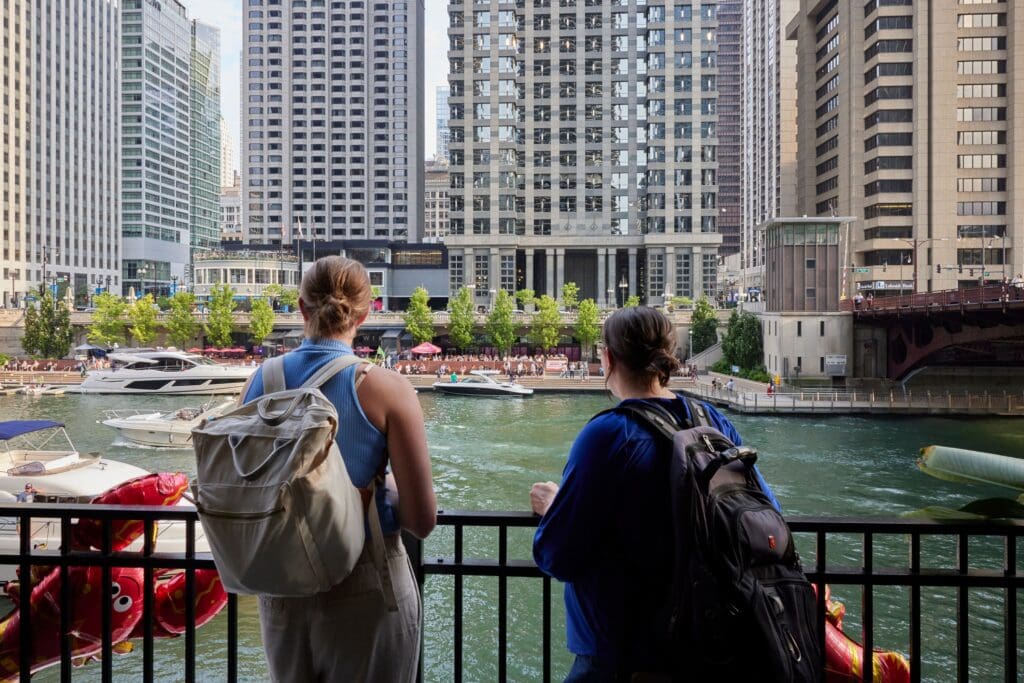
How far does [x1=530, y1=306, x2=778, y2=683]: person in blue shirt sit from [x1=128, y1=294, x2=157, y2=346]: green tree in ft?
258

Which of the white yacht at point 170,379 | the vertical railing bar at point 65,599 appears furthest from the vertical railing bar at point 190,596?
the white yacht at point 170,379

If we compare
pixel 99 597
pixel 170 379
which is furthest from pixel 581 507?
pixel 170 379

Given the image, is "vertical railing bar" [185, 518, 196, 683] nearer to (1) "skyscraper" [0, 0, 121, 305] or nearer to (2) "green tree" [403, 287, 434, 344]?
(2) "green tree" [403, 287, 434, 344]

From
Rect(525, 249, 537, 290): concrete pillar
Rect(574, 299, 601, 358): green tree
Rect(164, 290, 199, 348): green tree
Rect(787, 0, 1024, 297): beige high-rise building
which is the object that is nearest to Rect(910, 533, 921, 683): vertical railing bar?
Rect(574, 299, 601, 358): green tree

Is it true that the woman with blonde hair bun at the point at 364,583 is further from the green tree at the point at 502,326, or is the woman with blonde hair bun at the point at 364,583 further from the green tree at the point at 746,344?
the green tree at the point at 502,326

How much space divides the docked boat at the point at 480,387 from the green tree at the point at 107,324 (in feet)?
117

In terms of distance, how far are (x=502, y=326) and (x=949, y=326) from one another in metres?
37.1

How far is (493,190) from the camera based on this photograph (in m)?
93.9

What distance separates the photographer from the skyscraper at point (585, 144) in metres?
92.6

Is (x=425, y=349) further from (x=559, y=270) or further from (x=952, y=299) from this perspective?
(x=952, y=299)

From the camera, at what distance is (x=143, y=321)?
245 ft

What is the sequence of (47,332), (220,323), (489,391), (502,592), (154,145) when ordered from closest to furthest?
(502,592) < (489,391) < (47,332) < (220,323) < (154,145)

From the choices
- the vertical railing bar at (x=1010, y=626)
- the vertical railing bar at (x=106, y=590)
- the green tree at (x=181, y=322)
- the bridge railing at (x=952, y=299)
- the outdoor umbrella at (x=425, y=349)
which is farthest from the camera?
the green tree at (x=181, y=322)

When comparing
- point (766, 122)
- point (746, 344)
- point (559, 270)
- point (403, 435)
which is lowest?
point (746, 344)
